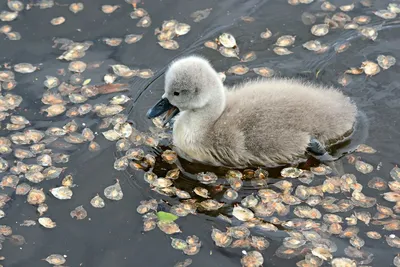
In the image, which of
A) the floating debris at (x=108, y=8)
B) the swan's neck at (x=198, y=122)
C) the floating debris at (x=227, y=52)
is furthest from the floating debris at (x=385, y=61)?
the floating debris at (x=108, y=8)

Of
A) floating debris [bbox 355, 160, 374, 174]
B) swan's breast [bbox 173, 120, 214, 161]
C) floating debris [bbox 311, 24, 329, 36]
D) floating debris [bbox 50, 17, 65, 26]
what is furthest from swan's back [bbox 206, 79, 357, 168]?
floating debris [bbox 50, 17, 65, 26]

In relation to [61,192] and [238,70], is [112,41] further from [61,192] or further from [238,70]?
[61,192]

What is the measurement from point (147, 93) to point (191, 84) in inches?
43.6

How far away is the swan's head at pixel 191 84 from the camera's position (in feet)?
19.4

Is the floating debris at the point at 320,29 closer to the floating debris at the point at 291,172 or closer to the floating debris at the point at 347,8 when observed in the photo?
the floating debris at the point at 347,8

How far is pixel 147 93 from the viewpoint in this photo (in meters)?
6.93

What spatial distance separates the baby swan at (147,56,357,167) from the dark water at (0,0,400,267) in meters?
0.28

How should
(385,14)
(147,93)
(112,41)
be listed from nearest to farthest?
(147,93), (112,41), (385,14)

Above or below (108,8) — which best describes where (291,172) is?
below

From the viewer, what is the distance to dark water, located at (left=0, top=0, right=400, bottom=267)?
550 centimetres

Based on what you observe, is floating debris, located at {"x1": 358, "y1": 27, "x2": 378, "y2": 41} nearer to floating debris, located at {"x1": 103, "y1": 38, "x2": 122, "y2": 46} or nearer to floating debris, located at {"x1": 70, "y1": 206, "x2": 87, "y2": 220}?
floating debris, located at {"x1": 103, "y1": 38, "x2": 122, "y2": 46}

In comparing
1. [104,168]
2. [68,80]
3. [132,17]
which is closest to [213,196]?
[104,168]

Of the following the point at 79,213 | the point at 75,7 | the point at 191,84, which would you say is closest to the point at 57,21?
the point at 75,7

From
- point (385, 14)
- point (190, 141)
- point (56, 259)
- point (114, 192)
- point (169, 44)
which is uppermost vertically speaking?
point (385, 14)
